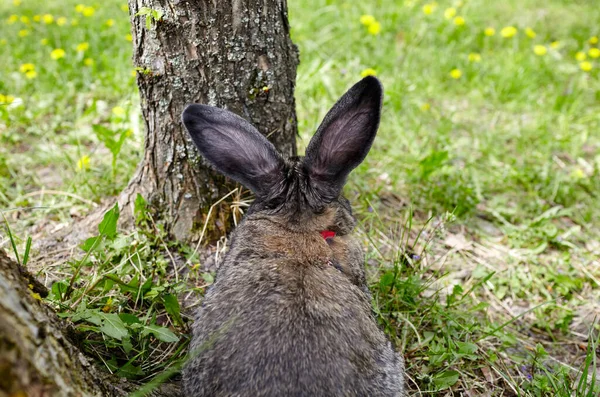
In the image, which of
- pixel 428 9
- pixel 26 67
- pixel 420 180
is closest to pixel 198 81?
pixel 420 180

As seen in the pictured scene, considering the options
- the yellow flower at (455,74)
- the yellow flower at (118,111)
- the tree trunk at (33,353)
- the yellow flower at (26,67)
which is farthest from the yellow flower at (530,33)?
the tree trunk at (33,353)

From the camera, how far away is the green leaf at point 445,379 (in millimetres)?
2672

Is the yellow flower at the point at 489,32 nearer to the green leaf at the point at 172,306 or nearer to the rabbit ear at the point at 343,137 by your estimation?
the rabbit ear at the point at 343,137

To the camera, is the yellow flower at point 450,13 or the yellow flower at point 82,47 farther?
the yellow flower at point 450,13

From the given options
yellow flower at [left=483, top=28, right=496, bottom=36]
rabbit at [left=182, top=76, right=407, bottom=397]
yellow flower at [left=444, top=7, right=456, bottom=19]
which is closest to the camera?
rabbit at [left=182, top=76, right=407, bottom=397]

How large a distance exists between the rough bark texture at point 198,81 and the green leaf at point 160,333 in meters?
0.87

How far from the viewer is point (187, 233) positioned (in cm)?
332

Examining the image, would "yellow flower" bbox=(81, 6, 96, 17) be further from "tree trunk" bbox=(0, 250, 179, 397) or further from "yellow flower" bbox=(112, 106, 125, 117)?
"tree trunk" bbox=(0, 250, 179, 397)

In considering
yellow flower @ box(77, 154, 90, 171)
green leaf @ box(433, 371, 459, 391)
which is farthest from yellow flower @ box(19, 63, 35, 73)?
green leaf @ box(433, 371, 459, 391)

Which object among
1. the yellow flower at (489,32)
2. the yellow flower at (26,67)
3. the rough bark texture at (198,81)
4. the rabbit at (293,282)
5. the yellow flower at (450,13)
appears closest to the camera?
the rabbit at (293,282)

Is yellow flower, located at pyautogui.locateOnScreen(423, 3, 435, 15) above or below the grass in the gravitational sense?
above

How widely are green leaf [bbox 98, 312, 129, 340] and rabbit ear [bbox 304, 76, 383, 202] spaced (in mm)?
1215

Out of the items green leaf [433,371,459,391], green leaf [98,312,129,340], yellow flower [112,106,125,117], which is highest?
yellow flower [112,106,125,117]

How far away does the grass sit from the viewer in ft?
9.30
